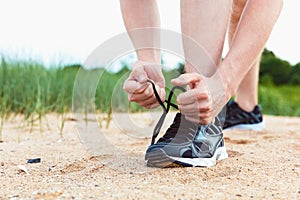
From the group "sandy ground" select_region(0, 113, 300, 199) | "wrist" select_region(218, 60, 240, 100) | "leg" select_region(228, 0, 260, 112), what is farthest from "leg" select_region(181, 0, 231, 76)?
"leg" select_region(228, 0, 260, 112)

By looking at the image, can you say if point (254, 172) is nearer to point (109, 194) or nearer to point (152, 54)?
point (109, 194)

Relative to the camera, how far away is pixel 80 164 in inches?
53.8

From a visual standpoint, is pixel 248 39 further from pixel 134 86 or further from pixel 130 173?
pixel 130 173

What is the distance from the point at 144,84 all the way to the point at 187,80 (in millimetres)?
197

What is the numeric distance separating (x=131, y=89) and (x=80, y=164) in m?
0.27

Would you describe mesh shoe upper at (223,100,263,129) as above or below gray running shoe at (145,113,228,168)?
above

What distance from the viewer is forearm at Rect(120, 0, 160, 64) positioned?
1.54m

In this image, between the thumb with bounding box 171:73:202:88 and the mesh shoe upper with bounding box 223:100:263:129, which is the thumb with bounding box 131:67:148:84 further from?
the mesh shoe upper with bounding box 223:100:263:129

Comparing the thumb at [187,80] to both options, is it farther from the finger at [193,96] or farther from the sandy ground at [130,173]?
the sandy ground at [130,173]

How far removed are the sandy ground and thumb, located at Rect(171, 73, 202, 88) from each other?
0.24m

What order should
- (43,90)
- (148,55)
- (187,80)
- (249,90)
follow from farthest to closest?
1. (43,90)
2. (249,90)
3. (148,55)
4. (187,80)

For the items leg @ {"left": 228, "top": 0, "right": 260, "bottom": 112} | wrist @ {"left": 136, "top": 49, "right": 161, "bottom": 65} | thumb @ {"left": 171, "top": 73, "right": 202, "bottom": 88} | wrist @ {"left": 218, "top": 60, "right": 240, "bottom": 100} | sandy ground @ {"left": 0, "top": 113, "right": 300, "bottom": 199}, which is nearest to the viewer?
sandy ground @ {"left": 0, "top": 113, "right": 300, "bottom": 199}

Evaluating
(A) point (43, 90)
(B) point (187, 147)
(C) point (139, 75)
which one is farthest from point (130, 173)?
(A) point (43, 90)

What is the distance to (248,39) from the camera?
131 centimetres
